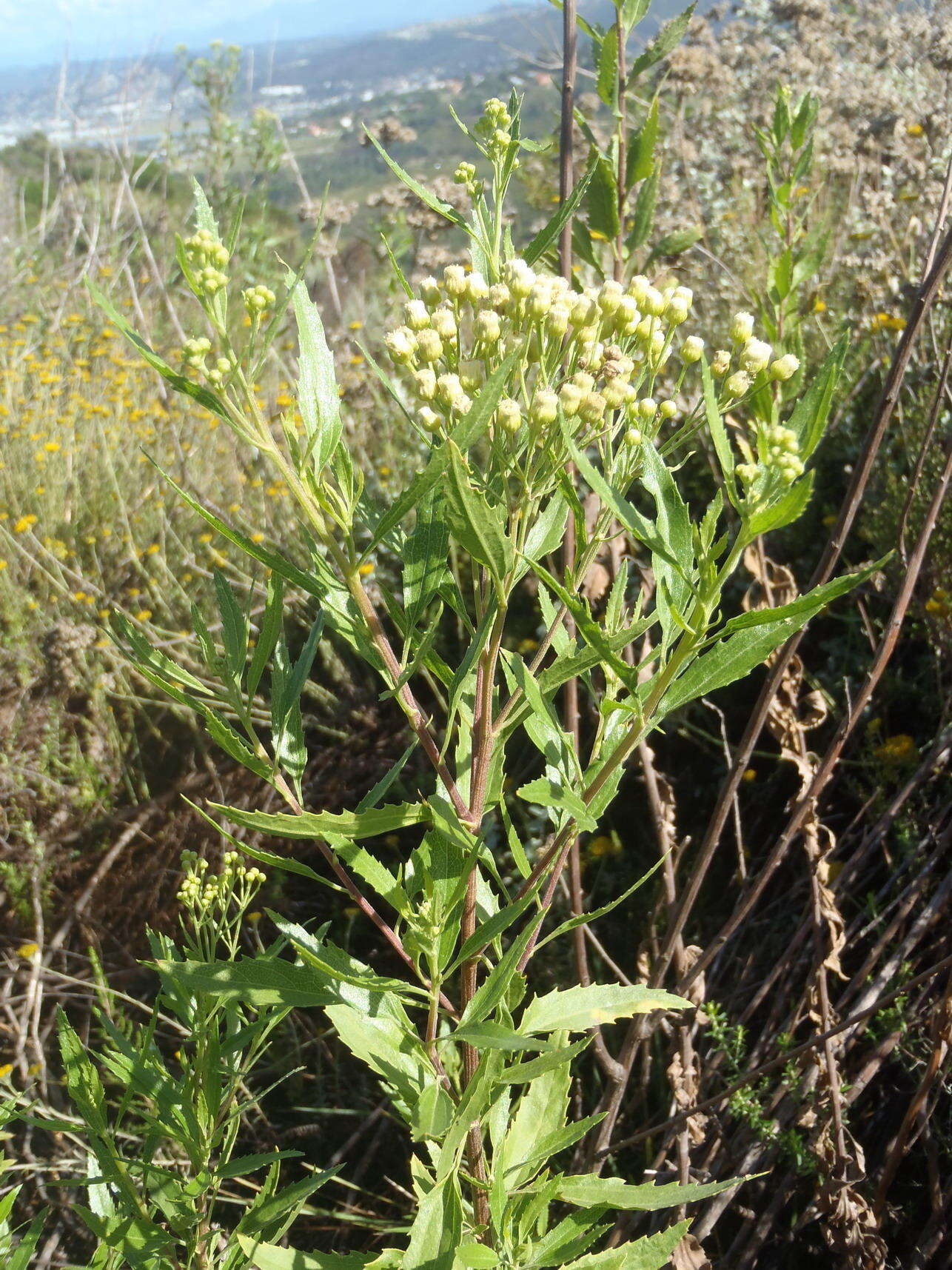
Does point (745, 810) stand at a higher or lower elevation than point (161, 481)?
lower

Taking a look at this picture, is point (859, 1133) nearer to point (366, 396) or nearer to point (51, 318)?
point (366, 396)

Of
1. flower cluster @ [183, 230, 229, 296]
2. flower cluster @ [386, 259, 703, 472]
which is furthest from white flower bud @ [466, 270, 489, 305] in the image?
flower cluster @ [183, 230, 229, 296]

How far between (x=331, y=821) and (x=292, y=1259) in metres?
0.53

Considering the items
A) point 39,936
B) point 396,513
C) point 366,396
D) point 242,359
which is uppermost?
point 242,359

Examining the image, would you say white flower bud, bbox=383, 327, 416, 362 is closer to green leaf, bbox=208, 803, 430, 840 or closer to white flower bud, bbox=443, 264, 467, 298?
white flower bud, bbox=443, 264, 467, 298

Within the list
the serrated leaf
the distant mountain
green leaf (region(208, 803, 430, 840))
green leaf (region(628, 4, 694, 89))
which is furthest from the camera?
the distant mountain

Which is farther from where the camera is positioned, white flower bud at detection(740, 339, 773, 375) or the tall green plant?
white flower bud at detection(740, 339, 773, 375)

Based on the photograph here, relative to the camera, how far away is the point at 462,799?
101cm

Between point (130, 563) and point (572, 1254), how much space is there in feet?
9.76

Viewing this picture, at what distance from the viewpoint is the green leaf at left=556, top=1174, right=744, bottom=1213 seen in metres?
1.00

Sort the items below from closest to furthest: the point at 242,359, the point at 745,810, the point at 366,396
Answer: the point at 242,359
the point at 745,810
the point at 366,396

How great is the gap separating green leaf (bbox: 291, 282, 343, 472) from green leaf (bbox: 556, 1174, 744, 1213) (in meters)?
0.82

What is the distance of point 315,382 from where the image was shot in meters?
0.83

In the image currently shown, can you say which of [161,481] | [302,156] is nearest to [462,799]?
[161,481]
